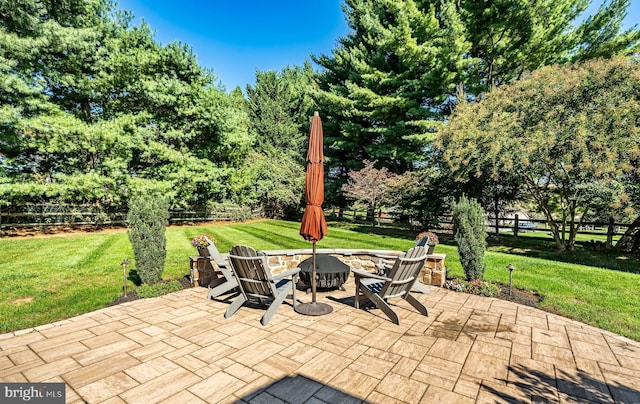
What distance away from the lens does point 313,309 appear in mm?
4617

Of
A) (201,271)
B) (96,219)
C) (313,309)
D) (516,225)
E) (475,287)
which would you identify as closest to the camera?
(313,309)

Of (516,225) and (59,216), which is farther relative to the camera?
(516,225)

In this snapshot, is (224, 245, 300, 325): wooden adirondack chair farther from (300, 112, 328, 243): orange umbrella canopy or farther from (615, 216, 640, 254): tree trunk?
(615, 216, 640, 254): tree trunk

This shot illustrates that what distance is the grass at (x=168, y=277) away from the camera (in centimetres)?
472

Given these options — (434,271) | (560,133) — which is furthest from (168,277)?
(560,133)

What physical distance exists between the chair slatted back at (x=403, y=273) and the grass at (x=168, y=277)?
2.52 m

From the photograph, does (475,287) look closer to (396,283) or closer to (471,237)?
(471,237)

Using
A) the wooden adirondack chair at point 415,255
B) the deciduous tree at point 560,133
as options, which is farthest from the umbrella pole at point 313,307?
the deciduous tree at point 560,133

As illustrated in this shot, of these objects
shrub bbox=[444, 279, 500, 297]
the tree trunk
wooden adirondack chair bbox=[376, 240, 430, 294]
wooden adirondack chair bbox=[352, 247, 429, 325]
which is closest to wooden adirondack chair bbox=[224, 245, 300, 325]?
wooden adirondack chair bbox=[352, 247, 429, 325]

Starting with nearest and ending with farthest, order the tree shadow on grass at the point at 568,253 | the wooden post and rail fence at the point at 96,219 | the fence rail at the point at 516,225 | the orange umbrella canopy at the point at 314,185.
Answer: the orange umbrella canopy at the point at 314,185 < the tree shadow on grass at the point at 568,253 < the fence rail at the point at 516,225 < the wooden post and rail fence at the point at 96,219

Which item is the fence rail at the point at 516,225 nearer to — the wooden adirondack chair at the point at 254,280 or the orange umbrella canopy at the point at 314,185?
the orange umbrella canopy at the point at 314,185

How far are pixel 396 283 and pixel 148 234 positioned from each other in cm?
443

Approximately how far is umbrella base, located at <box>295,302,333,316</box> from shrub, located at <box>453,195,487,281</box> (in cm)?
305

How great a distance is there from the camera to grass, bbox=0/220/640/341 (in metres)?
4.72
